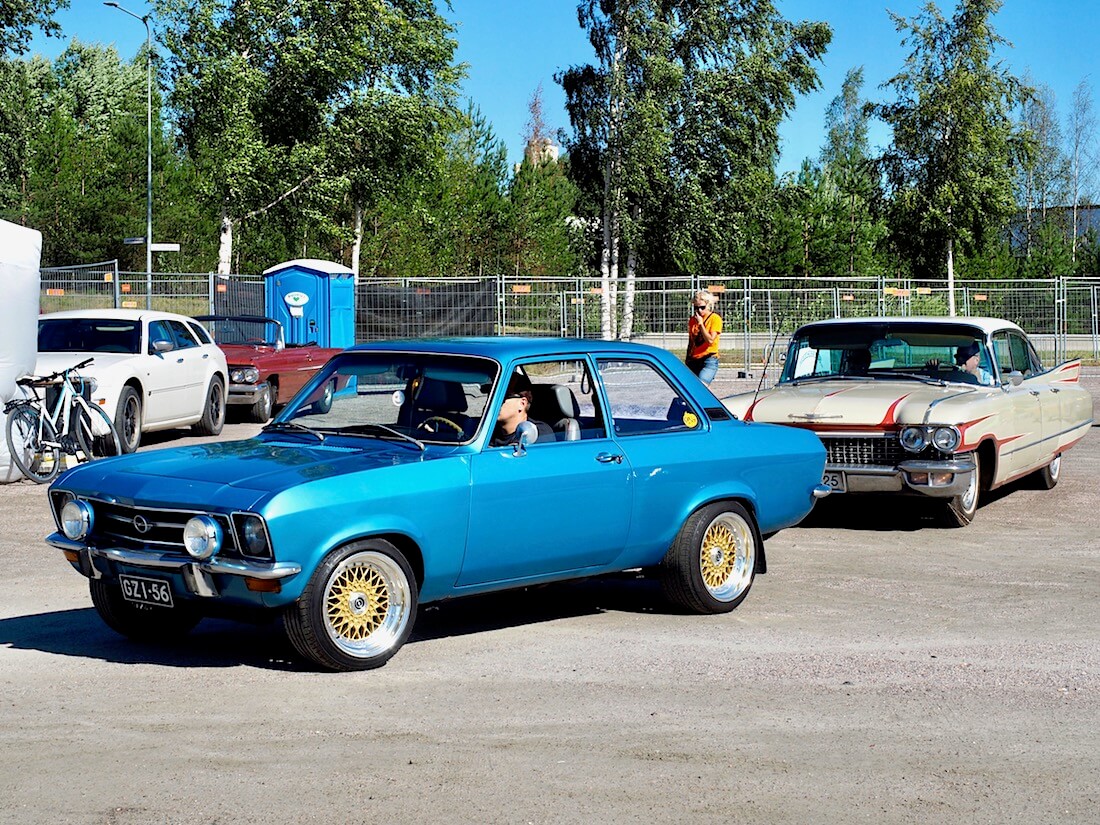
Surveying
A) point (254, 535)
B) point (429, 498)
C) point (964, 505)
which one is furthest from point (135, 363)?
point (254, 535)

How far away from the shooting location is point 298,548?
6.07 metres

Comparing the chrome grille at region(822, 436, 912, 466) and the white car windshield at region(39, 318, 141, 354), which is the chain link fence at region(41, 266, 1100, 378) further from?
the chrome grille at region(822, 436, 912, 466)

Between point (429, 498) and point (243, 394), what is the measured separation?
13.7 meters

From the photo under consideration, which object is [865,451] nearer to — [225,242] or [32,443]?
[32,443]

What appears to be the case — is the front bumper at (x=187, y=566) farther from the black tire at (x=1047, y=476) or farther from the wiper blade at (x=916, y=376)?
the black tire at (x=1047, y=476)

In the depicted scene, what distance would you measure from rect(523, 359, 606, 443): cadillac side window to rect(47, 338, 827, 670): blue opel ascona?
11 millimetres

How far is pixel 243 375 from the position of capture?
65.2 ft

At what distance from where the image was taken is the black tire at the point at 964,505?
11078mm

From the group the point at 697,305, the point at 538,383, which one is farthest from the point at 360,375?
the point at 697,305

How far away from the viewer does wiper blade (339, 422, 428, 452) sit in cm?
692

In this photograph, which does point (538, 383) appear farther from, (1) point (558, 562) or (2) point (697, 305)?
(2) point (697, 305)

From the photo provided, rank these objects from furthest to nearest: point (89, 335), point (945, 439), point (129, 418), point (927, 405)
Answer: point (89, 335) → point (129, 418) → point (927, 405) → point (945, 439)

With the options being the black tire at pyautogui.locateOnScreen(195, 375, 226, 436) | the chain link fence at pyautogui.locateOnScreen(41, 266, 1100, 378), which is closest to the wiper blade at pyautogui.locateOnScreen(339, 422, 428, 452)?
the black tire at pyautogui.locateOnScreen(195, 375, 226, 436)

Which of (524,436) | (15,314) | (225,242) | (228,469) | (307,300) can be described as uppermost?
(225,242)
